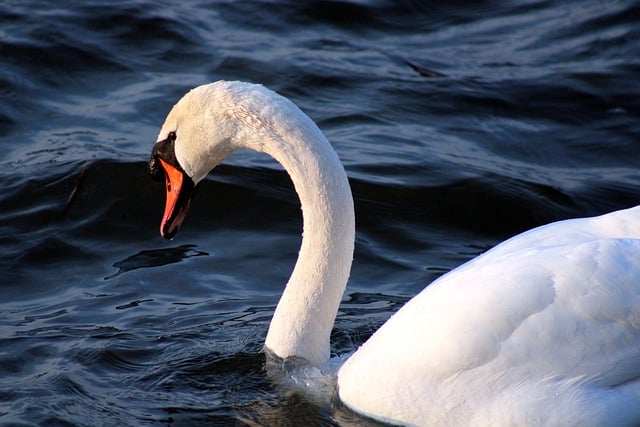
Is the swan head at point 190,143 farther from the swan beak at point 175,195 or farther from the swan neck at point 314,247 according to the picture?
the swan neck at point 314,247

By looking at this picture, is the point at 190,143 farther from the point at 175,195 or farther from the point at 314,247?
the point at 314,247

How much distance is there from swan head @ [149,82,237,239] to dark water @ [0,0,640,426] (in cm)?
90

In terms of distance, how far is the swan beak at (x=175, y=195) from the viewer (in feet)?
18.9

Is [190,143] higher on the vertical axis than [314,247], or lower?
higher

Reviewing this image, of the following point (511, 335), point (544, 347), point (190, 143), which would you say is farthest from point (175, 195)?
point (544, 347)

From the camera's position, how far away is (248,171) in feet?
28.1

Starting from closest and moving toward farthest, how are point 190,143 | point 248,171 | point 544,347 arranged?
point 544,347
point 190,143
point 248,171

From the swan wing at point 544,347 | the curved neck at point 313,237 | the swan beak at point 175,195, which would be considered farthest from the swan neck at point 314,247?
the swan wing at point 544,347

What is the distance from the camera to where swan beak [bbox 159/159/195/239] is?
5770 mm

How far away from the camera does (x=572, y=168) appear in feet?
29.3

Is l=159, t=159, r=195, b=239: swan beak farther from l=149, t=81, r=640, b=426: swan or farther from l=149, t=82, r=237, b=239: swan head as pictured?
l=149, t=81, r=640, b=426: swan

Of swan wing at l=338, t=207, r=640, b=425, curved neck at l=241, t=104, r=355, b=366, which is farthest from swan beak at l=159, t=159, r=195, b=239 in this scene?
swan wing at l=338, t=207, r=640, b=425

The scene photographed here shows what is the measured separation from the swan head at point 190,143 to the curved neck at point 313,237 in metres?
0.15

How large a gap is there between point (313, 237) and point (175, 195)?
0.69 meters
